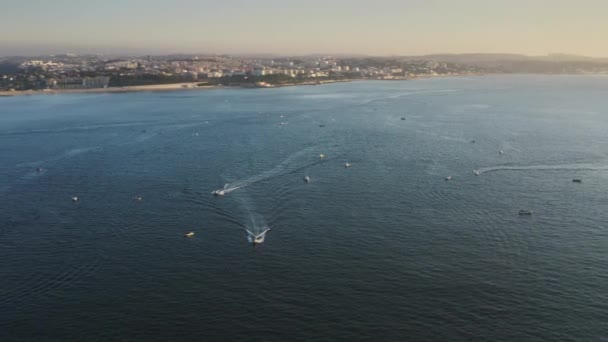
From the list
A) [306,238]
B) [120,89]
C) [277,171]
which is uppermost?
[120,89]

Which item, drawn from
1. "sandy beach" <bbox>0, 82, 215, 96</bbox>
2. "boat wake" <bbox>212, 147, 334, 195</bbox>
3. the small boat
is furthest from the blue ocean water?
"sandy beach" <bbox>0, 82, 215, 96</bbox>

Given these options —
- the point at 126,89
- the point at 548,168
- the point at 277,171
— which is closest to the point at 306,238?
the point at 277,171

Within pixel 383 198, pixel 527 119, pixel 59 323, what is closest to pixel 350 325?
pixel 59 323

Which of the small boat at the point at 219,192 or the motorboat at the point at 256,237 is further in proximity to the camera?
the small boat at the point at 219,192

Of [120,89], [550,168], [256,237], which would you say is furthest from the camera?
[120,89]

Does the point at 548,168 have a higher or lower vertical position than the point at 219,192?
higher

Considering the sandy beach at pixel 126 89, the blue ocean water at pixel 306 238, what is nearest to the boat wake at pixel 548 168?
the blue ocean water at pixel 306 238

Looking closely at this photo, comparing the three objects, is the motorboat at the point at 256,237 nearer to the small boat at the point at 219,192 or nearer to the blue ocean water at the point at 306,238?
the blue ocean water at the point at 306,238

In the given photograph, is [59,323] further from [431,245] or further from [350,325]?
[431,245]

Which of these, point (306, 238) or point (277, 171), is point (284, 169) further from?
point (306, 238)
